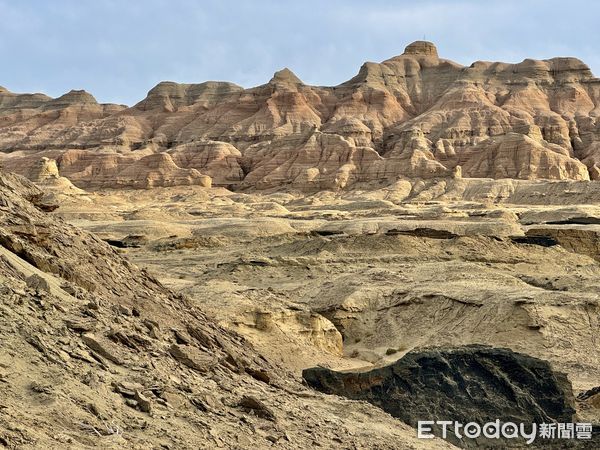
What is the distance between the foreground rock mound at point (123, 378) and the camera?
708 centimetres

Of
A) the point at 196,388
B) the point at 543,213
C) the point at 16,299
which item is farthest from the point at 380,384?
the point at 543,213

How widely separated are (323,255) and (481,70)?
92418 mm

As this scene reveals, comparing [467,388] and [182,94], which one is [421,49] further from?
[467,388]

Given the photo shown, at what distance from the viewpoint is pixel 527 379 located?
451 inches

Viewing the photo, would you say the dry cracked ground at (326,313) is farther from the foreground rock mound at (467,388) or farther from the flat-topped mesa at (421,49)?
the flat-topped mesa at (421,49)

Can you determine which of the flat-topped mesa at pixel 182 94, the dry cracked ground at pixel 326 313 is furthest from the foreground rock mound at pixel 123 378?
the flat-topped mesa at pixel 182 94

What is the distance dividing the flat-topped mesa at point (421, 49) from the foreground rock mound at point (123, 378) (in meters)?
120

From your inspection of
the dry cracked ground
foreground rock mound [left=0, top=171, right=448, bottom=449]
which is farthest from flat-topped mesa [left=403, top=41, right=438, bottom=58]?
foreground rock mound [left=0, top=171, right=448, bottom=449]

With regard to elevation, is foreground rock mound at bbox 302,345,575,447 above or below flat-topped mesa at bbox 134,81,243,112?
below

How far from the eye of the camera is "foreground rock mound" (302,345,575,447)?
11.0 m

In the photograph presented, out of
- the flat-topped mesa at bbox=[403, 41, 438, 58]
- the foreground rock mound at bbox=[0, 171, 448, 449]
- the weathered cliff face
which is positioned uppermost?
the flat-topped mesa at bbox=[403, 41, 438, 58]

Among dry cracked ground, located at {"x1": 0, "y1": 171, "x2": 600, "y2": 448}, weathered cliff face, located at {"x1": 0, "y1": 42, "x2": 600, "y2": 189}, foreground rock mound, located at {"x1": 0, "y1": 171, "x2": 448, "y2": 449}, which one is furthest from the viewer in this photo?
weathered cliff face, located at {"x1": 0, "y1": 42, "x2": 600, "y2": 189}

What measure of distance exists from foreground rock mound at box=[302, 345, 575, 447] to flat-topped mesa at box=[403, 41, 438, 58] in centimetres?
12073

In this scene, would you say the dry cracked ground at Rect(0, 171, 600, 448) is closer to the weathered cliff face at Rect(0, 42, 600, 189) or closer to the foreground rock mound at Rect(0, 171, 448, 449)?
the foreground rock mound at Rect(0, 171, 448, 449)
